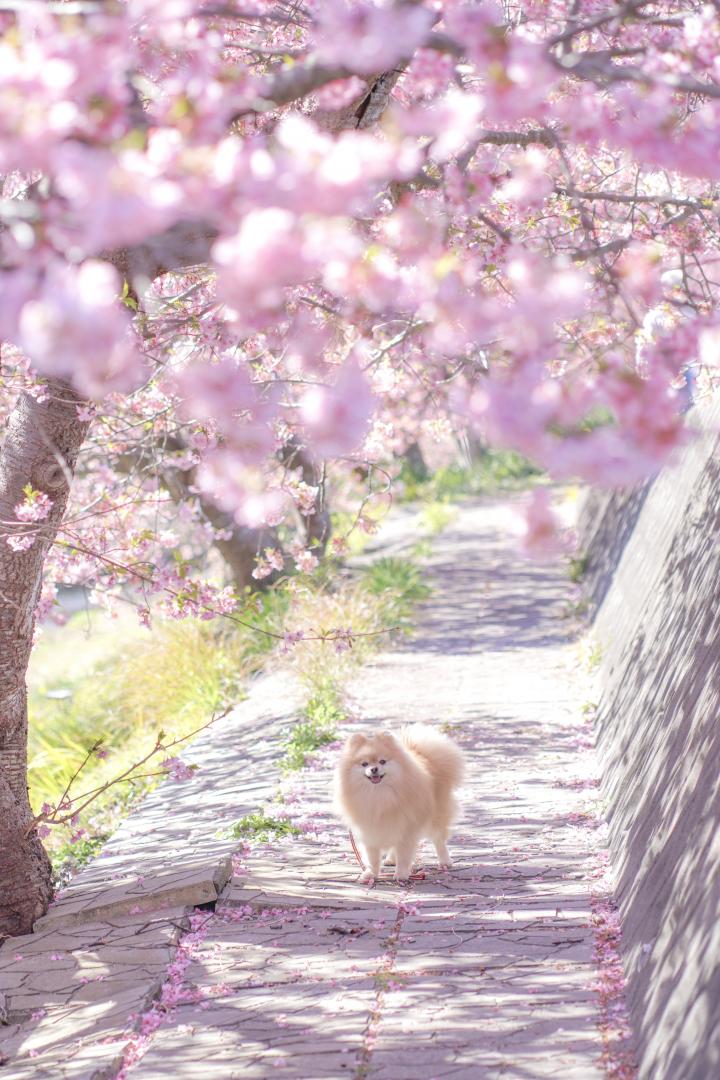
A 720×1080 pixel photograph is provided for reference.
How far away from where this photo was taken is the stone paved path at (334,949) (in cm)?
432

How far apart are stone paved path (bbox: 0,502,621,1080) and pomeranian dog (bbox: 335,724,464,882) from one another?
214 millimetres

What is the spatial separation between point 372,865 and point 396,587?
325 inches

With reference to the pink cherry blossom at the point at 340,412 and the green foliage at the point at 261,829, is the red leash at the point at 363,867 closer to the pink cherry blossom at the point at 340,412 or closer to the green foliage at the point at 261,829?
the green foliage at the point at 261,829

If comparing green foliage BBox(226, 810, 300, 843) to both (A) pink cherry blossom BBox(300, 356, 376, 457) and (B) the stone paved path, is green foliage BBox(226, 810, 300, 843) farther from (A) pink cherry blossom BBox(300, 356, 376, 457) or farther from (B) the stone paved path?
(A) pink cherry blossom BBox(300, 356, 376, 457)

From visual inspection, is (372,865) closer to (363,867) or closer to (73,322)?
(363,867)

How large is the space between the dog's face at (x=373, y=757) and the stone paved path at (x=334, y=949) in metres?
0.60

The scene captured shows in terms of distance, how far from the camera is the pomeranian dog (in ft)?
20.3

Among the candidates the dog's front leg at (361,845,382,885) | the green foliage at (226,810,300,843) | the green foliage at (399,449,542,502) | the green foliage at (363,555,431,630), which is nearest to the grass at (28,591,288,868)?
the green foliage at (363,555,431,630)

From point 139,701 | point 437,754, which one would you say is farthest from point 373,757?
point 139,701

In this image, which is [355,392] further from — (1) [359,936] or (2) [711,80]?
(1) [359,936]

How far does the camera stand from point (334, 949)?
17.7 ft

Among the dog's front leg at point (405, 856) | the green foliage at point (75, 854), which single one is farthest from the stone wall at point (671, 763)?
the green foliage at point (75, 854)

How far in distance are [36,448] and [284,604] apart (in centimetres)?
737

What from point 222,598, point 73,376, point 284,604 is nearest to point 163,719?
point 284,604
